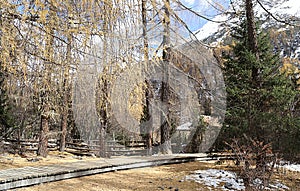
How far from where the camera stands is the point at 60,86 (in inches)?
79.4

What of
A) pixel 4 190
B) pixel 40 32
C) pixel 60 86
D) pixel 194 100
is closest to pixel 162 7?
pixel 40 32

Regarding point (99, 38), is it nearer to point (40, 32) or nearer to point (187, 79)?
point (40, 32)

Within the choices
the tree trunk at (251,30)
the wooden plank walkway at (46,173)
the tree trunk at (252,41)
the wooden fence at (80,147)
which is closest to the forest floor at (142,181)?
the wooden plank walkway at (46,173)

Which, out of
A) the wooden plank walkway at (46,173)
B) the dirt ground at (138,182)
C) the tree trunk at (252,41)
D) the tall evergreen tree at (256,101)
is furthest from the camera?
the tree trunk at (252,41)

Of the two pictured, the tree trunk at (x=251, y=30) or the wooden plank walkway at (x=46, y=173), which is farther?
the tree trunk at (x=251, y=30)

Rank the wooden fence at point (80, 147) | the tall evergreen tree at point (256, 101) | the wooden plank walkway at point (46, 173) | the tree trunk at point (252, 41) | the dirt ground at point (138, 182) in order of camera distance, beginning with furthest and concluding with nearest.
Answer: the wooden fence at point (80, 147)
the tree trunk at point (252, 41)
the tall evergreen tree at point (256, 101)
the dirt ground at point (138, 182)
the wooden plank walkway at point (46, 173)

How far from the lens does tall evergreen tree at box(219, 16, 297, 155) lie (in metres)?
5.39

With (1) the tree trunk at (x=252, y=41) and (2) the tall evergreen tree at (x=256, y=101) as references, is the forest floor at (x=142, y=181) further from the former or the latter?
(1) the tree trunk at (x=252, y=41)

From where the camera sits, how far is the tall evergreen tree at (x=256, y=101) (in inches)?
212

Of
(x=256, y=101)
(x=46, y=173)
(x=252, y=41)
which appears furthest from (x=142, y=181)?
(x=252, y=41)

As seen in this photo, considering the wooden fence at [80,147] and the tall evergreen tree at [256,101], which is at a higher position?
the tall evergreen tree at [256,101]

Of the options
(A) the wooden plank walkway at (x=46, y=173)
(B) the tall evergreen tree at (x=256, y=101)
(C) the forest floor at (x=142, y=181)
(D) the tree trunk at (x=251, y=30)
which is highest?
(D) the tree trunk at (x=251, y=30)

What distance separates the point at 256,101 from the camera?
6.02m

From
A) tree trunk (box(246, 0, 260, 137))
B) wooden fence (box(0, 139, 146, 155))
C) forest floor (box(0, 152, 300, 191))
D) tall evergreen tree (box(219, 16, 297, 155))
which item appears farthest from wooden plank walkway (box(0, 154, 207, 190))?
wooden fence (box(0, 139, 146, 155))
